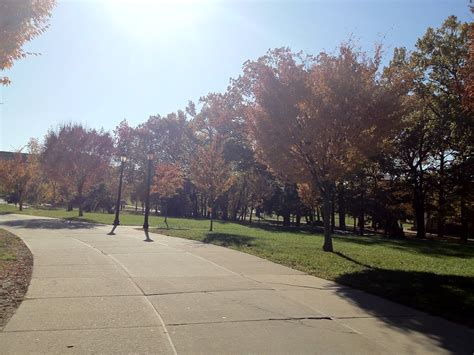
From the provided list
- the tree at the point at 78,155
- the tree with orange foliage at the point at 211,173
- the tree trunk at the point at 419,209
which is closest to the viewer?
the tree with orange foliage at the point at 211,173

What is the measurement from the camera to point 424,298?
7781 mm

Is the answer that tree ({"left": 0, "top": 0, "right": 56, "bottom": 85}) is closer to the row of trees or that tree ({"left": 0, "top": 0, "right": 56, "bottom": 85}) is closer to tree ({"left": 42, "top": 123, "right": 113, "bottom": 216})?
the row of trees

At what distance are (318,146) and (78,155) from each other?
3332 cm

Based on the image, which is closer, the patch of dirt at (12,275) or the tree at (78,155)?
the patch of dirt at (12,275)

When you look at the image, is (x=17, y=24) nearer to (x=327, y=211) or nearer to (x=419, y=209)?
(x=327, y=211)

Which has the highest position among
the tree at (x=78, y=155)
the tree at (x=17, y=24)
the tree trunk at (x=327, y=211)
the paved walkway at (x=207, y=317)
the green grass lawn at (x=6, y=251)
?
the tree at (x=78, y=155)

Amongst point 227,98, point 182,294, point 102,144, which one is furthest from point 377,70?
point 102,144

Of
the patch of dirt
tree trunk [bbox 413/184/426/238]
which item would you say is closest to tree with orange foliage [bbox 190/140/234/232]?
the patch of dirt

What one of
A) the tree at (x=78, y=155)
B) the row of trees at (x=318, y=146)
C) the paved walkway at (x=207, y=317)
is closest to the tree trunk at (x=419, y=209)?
the row of trees at (x=318, y=146)

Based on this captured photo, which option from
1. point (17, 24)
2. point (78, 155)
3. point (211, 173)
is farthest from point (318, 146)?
point (78, 155)

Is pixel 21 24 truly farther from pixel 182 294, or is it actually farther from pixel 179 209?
pixel 179 209

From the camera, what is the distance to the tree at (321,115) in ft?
44.9

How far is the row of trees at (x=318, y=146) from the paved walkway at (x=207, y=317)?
588 cm

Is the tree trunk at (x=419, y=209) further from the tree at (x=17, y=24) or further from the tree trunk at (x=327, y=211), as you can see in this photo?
the tree at (x=17, y=24)
